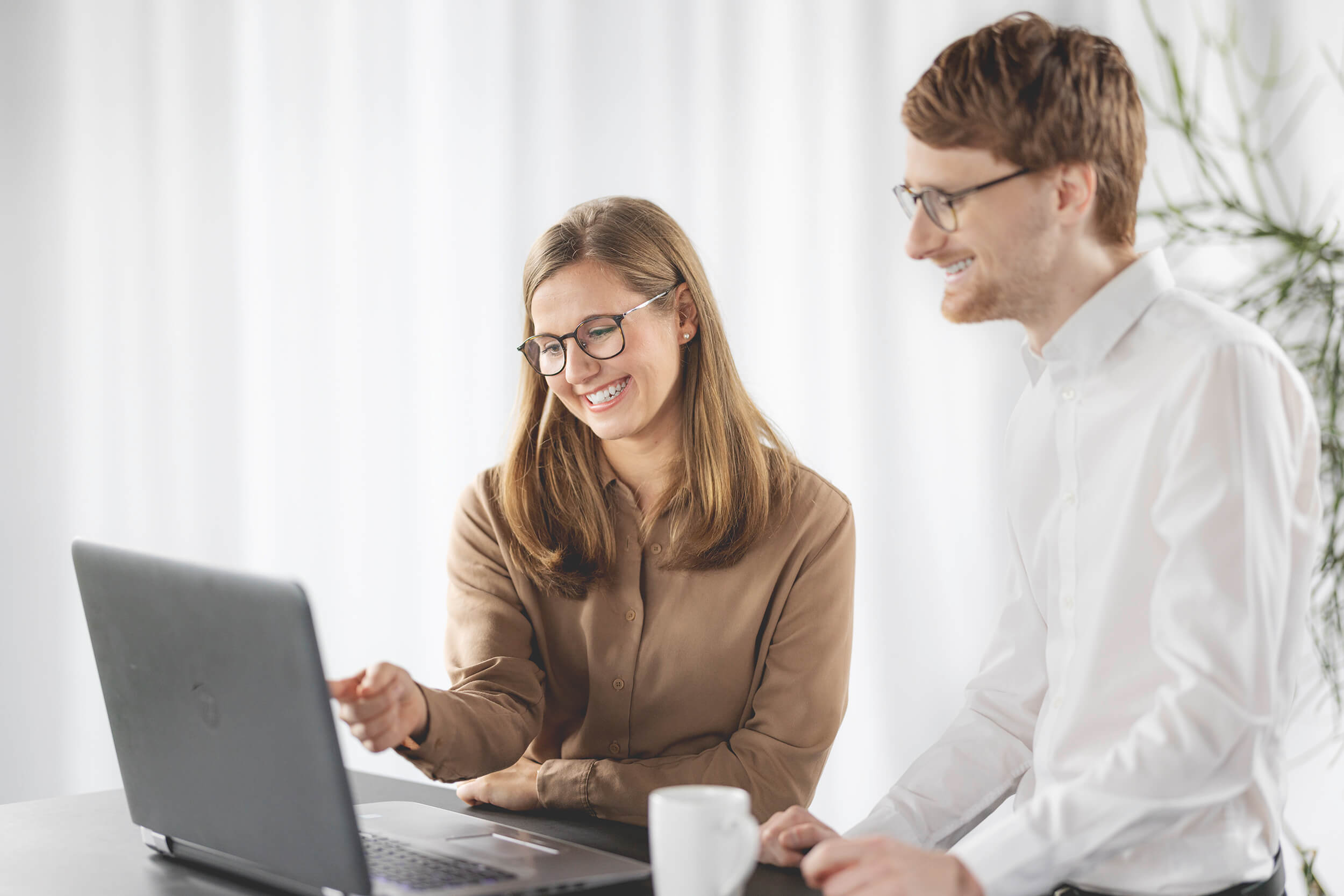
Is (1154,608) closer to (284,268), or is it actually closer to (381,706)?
(381,706)

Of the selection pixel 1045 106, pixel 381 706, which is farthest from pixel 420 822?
pixel 1045 106

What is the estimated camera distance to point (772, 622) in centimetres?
172

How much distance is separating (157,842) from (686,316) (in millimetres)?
1036

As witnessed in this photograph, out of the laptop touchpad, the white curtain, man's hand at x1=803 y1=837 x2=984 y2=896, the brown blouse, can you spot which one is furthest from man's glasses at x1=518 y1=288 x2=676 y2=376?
the white curtain

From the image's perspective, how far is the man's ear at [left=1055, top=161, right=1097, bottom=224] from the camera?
3.78 ft

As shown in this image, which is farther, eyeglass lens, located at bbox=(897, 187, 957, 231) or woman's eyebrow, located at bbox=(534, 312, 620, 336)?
woman's eyebrow, located at bbox=(534, 312, 620, 336)

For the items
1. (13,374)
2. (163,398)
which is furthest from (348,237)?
(13,374)

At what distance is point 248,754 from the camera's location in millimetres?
1041

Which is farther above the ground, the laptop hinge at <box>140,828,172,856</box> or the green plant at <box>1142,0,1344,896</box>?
the green plant at <box>1142,0,1344,896</box>

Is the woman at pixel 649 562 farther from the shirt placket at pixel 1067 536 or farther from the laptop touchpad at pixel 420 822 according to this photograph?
the shirt placket at pixel 1067 536

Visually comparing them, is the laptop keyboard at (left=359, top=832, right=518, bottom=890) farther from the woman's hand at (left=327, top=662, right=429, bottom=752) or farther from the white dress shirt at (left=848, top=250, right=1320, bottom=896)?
the white dress shirt at (left=848, top=250, right=1320, bottom=896)

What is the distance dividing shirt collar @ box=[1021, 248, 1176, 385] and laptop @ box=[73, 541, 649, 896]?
2.24 ft

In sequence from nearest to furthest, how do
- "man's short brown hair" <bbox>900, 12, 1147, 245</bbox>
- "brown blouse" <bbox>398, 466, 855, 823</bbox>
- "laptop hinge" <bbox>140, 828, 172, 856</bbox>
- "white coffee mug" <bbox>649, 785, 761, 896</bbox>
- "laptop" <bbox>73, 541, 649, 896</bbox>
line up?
"white coffee mug" <bbox>649, 785, 761, 896</bbox> → "laptop" <bbox>73, 541, 649, 896</bbox> → "man's short brown hair" <bbox>900, 12, 1147, 245</bbox> → "laptop hinge" <bbox>140, 828, 172, 856</bbox> → "brown blouse" <bbox>398, 466, 855, 823</bbox>

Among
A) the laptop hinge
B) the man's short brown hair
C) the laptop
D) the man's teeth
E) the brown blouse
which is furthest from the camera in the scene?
the man's teeth
